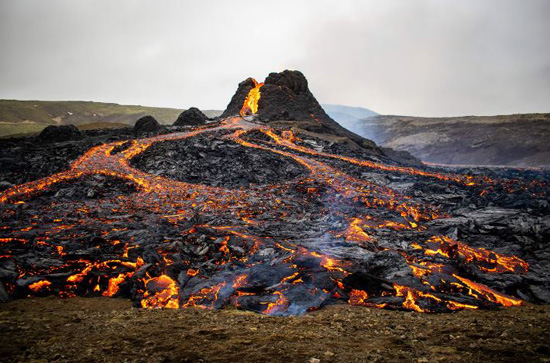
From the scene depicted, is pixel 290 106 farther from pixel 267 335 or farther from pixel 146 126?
pixel 267 335

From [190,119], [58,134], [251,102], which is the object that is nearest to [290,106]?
[251,102]

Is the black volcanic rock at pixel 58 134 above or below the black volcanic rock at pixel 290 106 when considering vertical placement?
below

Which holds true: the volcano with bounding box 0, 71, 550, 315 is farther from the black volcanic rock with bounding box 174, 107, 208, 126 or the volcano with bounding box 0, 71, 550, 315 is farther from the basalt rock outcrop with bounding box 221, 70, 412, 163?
the basalt rock outcrop with bounding box 221, 70, 412, 163

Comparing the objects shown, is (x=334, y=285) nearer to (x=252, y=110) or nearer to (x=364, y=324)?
(x=364, y=324)

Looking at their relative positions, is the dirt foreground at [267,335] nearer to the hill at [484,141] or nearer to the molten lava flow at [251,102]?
the molten lava flow at [251,102]

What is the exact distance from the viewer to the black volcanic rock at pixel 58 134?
105ft

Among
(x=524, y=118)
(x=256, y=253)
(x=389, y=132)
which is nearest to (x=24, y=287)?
(x=256, y=253)

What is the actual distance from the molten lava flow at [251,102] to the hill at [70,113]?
67.2 meters

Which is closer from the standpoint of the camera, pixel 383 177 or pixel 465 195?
pixel 465 195

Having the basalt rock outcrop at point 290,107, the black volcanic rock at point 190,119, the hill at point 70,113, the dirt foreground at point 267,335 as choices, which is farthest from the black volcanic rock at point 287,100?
the hill at point 70,113

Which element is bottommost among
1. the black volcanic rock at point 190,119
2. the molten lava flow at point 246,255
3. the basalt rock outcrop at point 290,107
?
the molten lava flow at point 246,255

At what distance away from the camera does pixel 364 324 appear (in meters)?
5.75

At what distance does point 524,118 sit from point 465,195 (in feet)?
242

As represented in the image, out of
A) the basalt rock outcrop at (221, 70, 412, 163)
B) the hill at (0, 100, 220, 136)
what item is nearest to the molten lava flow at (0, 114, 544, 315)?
the basalt rock outcrop at (221, 70, 412, 163)
